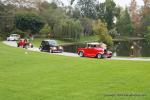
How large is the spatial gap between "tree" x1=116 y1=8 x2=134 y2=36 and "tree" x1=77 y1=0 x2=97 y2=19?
1266 cm

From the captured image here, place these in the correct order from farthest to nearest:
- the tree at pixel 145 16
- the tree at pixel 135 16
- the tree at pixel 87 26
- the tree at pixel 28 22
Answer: the tree at pixel 135 16, the tree at pixel 145 16, the tree at pixel 87 26, the tree at pixel 28 22

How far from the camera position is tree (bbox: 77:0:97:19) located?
122 m

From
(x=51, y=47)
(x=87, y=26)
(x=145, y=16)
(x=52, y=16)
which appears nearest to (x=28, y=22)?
(x=52, y=16)

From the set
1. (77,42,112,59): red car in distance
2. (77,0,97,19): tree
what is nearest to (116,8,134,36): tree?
(77,0,97,19): tree

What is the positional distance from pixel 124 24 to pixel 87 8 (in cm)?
2022

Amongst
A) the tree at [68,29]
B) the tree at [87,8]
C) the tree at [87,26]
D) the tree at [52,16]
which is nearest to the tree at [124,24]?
the tree at [87,8]

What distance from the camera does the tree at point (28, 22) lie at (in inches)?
3027

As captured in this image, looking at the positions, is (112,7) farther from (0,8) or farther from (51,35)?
(0,8)

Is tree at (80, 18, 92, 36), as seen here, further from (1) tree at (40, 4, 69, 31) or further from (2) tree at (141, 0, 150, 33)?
(2) tree at (141, 0, 150, 33)

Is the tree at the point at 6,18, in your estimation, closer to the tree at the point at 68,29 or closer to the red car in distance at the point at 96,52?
the tree at the point at 68,29

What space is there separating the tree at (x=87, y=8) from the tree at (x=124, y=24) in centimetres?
1266

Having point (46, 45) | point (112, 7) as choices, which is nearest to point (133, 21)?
point (112, 7)

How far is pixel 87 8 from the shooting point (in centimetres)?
12419

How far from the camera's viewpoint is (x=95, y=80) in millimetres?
14430
